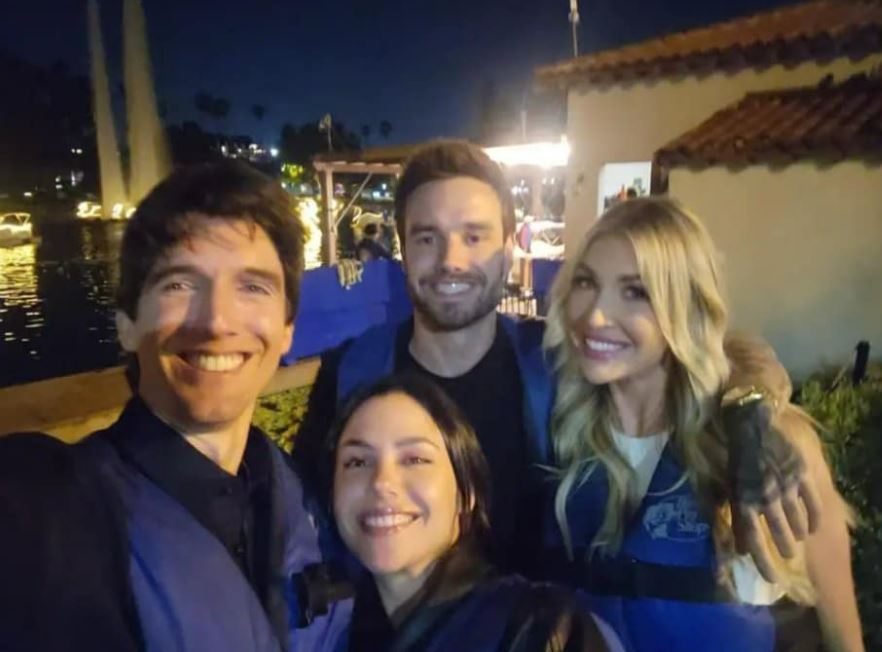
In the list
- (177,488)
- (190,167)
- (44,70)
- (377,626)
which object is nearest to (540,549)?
(377,626)

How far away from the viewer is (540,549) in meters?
2.13

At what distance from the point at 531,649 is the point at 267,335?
866 mm

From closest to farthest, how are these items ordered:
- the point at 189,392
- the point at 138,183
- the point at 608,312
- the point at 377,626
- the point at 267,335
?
the point at 189,392
the point at 267,335
the point at 377,626
the point at 608,312
the point at 138,183

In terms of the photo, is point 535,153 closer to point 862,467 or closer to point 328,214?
point 328,214

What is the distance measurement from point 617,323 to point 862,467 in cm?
274

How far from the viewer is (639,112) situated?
9.30 meters

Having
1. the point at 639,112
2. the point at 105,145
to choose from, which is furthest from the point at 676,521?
the point at 105,145

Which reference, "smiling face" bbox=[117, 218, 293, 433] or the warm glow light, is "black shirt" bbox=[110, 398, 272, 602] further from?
the warm glow light

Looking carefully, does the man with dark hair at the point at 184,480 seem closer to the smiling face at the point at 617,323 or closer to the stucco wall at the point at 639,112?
the smiling face at the point at 617,323

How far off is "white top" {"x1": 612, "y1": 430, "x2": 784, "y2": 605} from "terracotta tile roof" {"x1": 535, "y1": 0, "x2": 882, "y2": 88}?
7.25 metres

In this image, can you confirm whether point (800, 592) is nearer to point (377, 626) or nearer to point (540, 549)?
point (540, 549)

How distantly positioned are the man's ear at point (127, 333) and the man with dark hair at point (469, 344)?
0.68m

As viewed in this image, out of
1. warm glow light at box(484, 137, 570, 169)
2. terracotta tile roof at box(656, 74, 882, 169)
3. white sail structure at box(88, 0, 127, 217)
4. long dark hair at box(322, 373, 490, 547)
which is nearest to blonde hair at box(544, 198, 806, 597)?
→ long dark hair at box(322, 373, 490, 547)

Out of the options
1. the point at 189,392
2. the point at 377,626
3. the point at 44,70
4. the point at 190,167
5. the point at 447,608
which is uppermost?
the point at 44,70
